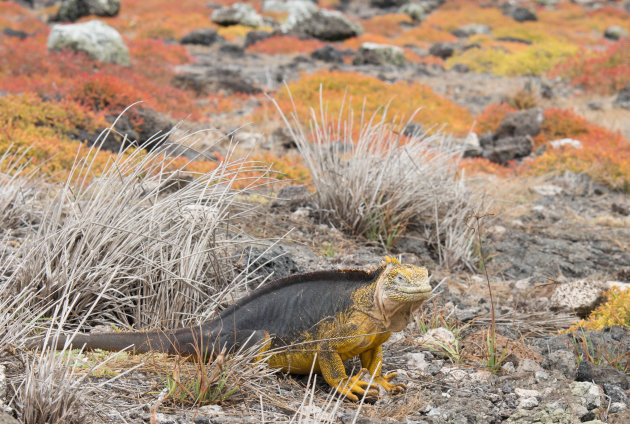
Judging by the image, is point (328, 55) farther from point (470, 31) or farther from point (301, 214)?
point (301, 214)

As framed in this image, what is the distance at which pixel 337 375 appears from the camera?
3.01 meters

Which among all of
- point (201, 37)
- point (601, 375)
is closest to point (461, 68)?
point (201, 37)

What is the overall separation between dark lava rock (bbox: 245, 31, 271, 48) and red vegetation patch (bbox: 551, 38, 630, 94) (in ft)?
36.7

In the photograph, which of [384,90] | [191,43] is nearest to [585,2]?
[191,43]

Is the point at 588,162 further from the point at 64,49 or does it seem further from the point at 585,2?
the point at 585,2

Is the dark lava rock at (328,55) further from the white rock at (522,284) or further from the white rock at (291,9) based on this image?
the white rock at (522,284)

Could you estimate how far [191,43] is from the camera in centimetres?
2273

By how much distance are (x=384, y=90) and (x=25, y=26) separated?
16475 millimetres

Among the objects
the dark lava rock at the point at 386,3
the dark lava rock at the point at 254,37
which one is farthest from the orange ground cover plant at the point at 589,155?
the dark lava rock at the point at 386,3

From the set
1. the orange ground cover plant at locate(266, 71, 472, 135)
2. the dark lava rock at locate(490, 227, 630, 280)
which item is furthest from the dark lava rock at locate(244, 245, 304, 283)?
the orange ground cover plant at locate(266, 71, 472, 135)

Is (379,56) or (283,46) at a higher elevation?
(283,46)

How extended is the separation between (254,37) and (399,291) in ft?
74.3

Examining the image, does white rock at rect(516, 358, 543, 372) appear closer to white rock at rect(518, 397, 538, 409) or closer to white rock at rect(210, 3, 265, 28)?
white rock at rect(518, 397, 538, 409)

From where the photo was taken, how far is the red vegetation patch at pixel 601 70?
16.0 m
